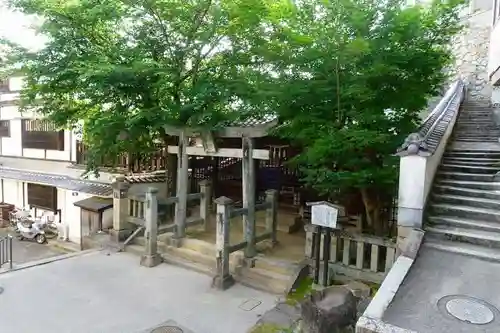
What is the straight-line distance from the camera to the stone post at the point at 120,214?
12156 mm

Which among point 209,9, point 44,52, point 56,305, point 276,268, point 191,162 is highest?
point 209,9

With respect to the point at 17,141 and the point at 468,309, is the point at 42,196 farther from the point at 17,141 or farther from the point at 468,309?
the point at 468,309

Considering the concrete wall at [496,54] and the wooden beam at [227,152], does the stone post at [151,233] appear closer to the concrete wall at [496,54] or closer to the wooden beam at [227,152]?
the wooden beam at [227,152]

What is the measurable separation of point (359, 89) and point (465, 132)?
9.52 m

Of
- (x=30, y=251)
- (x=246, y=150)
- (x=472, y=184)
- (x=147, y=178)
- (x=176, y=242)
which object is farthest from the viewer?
(x=30, y=251)

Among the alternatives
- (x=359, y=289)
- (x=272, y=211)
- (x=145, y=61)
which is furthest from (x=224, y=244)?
(x=145, y=61)

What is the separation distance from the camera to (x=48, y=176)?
16.2 meters

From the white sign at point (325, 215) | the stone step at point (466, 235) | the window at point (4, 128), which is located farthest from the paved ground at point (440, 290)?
the window at point (4, 128)

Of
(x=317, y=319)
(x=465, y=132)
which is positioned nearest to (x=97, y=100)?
(x=317, y=319)

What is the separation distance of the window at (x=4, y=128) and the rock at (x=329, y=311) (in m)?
21.0

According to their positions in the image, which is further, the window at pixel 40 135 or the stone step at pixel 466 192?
the window at pixel 40 135

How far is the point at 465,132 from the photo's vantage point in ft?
46.4

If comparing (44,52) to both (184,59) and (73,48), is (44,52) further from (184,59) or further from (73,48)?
(184,59)

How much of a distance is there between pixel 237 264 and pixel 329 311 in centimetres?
462
